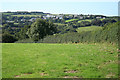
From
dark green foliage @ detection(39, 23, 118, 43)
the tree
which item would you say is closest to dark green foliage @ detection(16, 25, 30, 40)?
the tree

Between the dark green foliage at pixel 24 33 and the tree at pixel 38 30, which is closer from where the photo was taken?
the tree at pixel 38 30

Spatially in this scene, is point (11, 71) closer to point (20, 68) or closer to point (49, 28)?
point (20, 68)

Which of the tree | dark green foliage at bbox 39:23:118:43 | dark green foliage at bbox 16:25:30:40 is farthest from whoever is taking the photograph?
dark green foliage at bbox 16:25:30:40

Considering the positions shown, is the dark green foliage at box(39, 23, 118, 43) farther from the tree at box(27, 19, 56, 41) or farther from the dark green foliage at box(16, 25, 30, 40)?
the dark green foliage at box(16, 25, 30, 40)

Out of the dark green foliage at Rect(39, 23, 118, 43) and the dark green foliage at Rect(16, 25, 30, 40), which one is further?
the dark green foliage at Rect(16, 25, 30, 40)

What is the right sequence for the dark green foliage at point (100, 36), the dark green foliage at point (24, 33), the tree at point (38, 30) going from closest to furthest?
the dark green foliage at point (100, 36)
the tree at point (38, 30)
the dark green foliage at point (24, 33)

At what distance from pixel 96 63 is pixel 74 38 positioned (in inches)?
801

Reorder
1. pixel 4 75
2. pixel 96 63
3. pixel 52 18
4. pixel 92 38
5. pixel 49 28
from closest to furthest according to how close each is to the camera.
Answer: pixel 4 75, pixel 96 63, pixel 92 38, pixel 49 28, pixel 52 18

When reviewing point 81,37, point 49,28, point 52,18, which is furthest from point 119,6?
point 52,18

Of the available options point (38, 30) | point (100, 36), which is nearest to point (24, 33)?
point (38, 30)

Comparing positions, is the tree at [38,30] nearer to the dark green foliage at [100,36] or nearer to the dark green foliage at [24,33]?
the dark green foliage at [24,33]

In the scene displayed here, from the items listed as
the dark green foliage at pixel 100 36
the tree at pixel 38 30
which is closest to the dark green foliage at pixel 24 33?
the tree at pixel 38 30

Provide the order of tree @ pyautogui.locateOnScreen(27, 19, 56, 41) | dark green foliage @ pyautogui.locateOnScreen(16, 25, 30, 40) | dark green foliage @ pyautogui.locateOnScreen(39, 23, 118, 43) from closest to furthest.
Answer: dark green foliage @ pyautogui.locateOnScreen(39, 23, 118, 43) < tree @ pyautogui.locateOnScreen(27, 19, 56, 41) < dark green foliage @ pyautogui.locateOnScreen(16, 25, 30, 40)

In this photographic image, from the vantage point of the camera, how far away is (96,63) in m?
12.6
